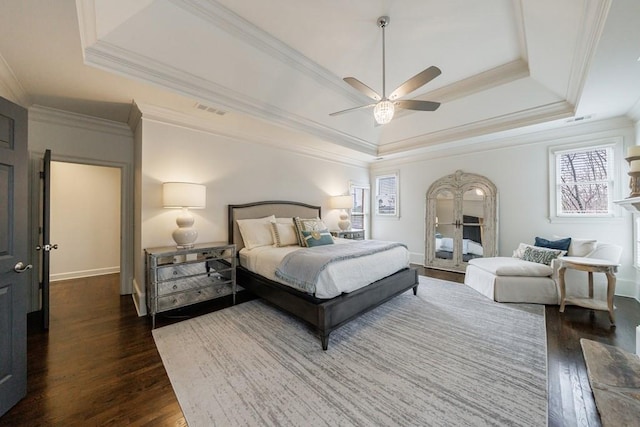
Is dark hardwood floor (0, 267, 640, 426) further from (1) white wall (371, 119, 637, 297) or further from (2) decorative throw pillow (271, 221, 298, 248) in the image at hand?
(2) decorative throw pillow (271, 221, 298, 248)

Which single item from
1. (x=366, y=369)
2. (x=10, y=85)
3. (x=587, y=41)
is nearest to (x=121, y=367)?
(x=366, y=369)

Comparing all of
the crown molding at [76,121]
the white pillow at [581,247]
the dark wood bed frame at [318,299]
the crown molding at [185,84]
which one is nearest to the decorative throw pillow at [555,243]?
the white pillow at [581,247]

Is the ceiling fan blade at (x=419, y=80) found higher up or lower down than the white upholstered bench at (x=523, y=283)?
higher up

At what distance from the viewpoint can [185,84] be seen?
2.95m

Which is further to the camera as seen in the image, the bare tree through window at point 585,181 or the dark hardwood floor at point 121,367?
the bare tree through window at point 585,181

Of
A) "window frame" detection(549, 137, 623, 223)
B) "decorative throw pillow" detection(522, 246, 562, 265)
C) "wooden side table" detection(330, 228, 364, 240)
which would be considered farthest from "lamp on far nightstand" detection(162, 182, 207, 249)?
"window frame" detection(549, 137, 623, 223)

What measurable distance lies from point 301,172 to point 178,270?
3.03 metres

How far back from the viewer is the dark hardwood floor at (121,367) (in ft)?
5.24

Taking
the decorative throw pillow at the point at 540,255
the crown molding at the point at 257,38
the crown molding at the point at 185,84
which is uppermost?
the crown molding at the point at 257,38

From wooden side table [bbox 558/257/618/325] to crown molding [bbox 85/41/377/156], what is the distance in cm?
422

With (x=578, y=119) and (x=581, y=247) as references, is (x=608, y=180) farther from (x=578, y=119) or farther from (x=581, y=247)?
(x=581, y=247)

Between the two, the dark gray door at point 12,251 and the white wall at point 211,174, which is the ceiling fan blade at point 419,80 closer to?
the white wall at point 211,174

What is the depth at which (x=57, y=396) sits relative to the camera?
1.75m

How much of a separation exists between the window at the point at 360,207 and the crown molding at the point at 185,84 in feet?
8.58
